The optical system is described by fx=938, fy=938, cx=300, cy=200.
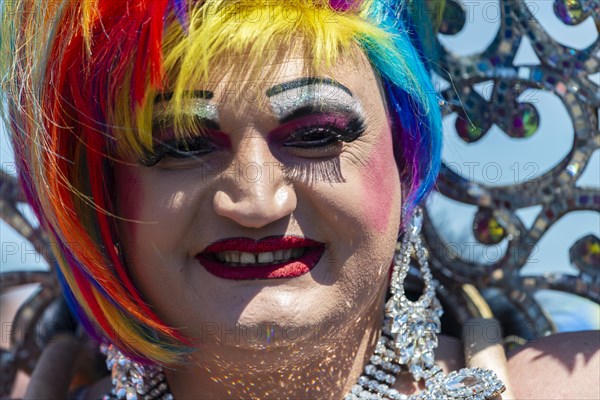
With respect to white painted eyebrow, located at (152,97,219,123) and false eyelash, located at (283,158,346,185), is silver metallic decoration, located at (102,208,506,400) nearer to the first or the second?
false eyelash, located at (283,158,346,185)

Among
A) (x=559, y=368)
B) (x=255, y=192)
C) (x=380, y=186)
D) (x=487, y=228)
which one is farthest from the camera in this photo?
(x=487, y=228)

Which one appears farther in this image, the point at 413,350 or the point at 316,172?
the point at 413,350

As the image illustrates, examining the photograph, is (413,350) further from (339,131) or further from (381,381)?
(339,131)

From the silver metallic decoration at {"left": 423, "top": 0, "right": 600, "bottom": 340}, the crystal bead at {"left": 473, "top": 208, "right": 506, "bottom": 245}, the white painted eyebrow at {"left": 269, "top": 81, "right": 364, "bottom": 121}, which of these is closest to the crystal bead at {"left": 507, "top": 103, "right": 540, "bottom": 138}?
the silver metallic decoration at {"left": 423, "top": 0, "right": 600, "bottom": 340}

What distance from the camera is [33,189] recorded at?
1.63 meters

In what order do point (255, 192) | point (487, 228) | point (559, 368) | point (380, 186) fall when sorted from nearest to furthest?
point (255, 192) → point (380, 186) → point (559, 368) → point (487, 228)

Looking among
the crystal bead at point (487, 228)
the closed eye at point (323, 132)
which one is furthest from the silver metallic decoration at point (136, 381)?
the crystal bead at point (487, 228)

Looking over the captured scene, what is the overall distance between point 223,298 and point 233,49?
39cm

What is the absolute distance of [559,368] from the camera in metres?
1.66

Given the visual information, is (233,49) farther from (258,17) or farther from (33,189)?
(33,189)

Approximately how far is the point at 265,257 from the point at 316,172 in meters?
0.16

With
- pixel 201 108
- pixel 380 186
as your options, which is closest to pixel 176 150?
pixel 201 108

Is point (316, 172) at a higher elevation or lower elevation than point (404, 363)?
higher

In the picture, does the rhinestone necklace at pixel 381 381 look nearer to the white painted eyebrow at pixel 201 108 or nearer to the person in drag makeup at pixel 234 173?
the person in drag makeup at pixel 234 173
